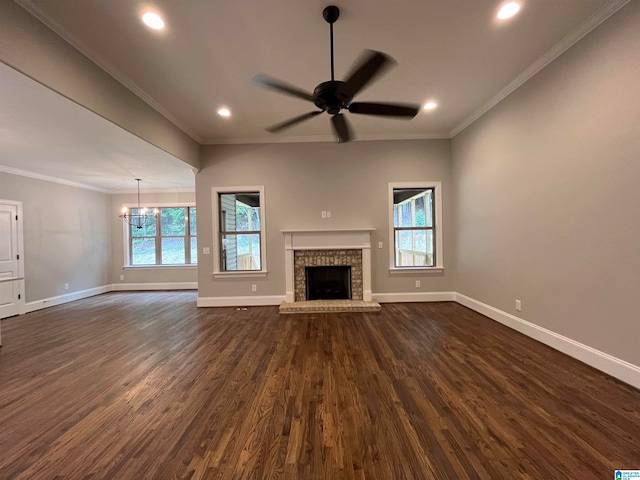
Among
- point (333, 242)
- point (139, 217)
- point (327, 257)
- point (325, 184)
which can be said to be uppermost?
point (325, 184)

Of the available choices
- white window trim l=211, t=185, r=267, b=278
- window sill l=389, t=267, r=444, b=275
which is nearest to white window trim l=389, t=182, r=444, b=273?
window sill l=389, t=267, r=444, b=275

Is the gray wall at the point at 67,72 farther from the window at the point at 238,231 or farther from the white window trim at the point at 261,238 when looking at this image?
the window at the point at 238,231

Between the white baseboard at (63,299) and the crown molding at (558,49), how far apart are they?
8717 millimetres

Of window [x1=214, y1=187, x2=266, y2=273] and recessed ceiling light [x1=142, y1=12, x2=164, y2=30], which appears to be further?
window [x1=214, y1=187, x2=266, y2=273]

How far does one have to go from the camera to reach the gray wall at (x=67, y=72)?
1912 millimetres

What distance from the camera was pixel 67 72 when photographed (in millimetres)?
2340

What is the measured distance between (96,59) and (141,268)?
5917mm

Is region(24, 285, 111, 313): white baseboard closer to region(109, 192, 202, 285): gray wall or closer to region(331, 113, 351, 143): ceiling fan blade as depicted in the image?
region(109, 192, 202, 285): gray wall

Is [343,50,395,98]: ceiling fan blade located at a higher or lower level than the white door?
higher

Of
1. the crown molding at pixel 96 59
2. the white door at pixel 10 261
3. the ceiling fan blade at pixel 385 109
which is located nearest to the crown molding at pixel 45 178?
the white door at pixel 10 261

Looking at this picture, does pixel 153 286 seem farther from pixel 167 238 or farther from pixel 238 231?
pixel 238 231

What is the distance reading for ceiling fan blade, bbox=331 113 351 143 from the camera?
2418 millimetres

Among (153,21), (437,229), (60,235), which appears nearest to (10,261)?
(60,235)

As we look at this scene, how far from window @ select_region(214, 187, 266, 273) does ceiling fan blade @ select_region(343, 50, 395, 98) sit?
3.25m
